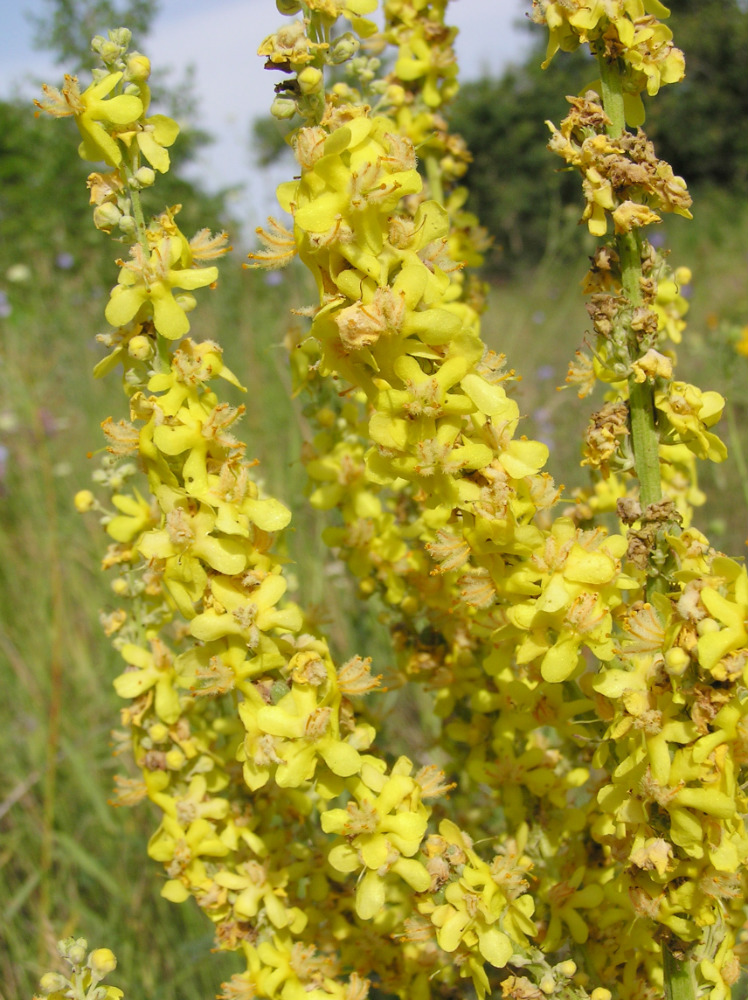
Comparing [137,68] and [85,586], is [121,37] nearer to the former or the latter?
[137,68]

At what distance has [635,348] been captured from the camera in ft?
4.63

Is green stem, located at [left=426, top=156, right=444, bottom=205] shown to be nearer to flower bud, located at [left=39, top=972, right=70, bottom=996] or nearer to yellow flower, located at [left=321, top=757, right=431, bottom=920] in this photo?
yellow flower, located at [left=321, top=757, right=431, bottom=920]

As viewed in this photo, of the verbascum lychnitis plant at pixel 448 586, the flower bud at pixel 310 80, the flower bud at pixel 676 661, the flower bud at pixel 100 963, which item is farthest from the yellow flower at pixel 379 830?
the flower bud at pixel 310 80

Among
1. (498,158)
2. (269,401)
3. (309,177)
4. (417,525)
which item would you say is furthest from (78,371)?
(498,158)

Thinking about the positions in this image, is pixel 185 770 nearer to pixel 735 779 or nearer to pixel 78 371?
pixel 735 779

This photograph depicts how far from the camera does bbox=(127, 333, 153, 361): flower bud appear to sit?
1.40 metres

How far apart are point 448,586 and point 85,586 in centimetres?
330

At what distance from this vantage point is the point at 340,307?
124cm

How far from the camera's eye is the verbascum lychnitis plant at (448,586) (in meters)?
1.21

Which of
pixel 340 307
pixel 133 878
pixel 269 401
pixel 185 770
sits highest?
pixel 269 401

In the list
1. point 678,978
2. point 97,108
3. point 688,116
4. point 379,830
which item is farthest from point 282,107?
point 688,116

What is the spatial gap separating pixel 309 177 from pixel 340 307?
18cm

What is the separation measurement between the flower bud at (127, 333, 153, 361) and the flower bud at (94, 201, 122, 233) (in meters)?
0.18

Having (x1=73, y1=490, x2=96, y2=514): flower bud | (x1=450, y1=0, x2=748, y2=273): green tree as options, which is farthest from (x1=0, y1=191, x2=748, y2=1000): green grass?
(x1=450, y1=0, x2=748, y2=273): green tree
